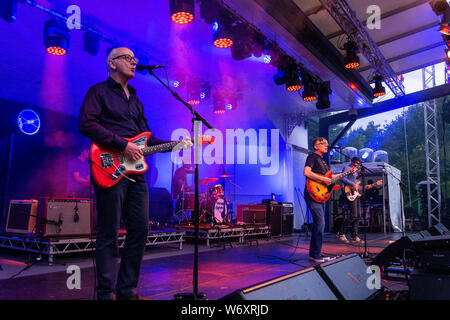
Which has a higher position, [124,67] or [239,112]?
[239,112]

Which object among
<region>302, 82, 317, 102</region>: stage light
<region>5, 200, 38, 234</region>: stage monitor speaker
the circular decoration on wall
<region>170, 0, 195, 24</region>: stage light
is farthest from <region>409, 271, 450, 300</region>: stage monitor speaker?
the circular decoration on wall

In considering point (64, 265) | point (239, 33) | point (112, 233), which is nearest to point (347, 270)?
point (112, 233)

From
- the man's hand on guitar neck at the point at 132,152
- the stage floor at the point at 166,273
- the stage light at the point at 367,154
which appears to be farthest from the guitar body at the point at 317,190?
the stage light at the point at 367,154

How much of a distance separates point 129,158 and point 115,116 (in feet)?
1.16

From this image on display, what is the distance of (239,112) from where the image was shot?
12086 mm

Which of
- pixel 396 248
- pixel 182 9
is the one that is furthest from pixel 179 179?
pixel 396 248

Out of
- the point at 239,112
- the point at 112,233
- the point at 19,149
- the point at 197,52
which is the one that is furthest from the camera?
the point at 239,112

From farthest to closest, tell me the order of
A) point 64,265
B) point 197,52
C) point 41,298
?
1. point 197,52
2. point 64,265
3. point 41,298

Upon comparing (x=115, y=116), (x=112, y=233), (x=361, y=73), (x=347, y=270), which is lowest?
(x=347, y=270)

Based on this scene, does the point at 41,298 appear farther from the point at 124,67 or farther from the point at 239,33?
the point at 239,33

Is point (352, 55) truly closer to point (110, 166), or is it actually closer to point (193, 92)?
point (193, 92)

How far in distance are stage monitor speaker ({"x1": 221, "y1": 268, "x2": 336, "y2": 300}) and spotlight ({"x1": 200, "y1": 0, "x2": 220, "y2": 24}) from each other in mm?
4812

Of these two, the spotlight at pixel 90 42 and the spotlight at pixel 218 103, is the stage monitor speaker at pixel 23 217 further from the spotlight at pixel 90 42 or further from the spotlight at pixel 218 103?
the spotlight at pixel 218 103

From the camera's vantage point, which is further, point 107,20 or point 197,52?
point 197,52
